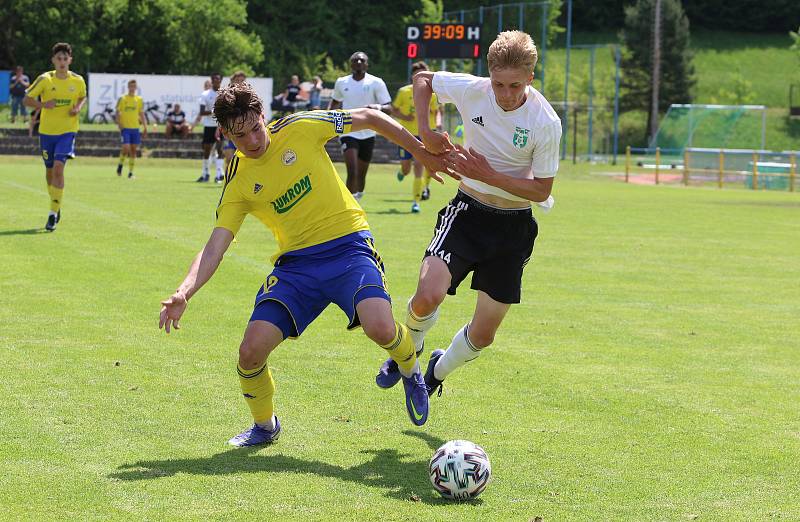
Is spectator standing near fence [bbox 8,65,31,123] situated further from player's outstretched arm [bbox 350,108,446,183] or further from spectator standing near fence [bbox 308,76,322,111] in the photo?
player's outstretched arm [bbox 350,108,446,183]

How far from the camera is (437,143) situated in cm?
684

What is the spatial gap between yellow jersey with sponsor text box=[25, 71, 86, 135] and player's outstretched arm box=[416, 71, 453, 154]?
1004cm

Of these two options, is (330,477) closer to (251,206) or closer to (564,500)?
(564,500)

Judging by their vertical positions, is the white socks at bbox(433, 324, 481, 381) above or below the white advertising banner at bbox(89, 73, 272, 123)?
below

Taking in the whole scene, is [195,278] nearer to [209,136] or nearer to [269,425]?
[269,425]

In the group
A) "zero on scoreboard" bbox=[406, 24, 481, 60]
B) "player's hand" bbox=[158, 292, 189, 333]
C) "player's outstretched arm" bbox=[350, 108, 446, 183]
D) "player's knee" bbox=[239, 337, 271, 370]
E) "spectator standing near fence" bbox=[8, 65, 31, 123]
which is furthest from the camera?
"spectator standing near fence" bbox=[8, 65, 31, 123]

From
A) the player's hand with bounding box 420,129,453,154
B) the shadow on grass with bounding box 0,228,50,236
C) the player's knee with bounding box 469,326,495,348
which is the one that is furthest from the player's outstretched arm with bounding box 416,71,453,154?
the shadow on grass with bounding box 0,228,50,236

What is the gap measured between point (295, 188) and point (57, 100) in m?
11.1

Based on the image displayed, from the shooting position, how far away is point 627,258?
15391 mm

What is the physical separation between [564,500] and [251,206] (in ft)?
7.41

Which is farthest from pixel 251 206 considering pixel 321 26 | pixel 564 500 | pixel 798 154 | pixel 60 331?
pixel 321 26

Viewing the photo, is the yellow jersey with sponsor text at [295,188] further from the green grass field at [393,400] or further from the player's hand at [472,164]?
the green grass field at [393,400]

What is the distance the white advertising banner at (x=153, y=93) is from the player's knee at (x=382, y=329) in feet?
129

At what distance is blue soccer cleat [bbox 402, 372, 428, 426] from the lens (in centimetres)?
645
